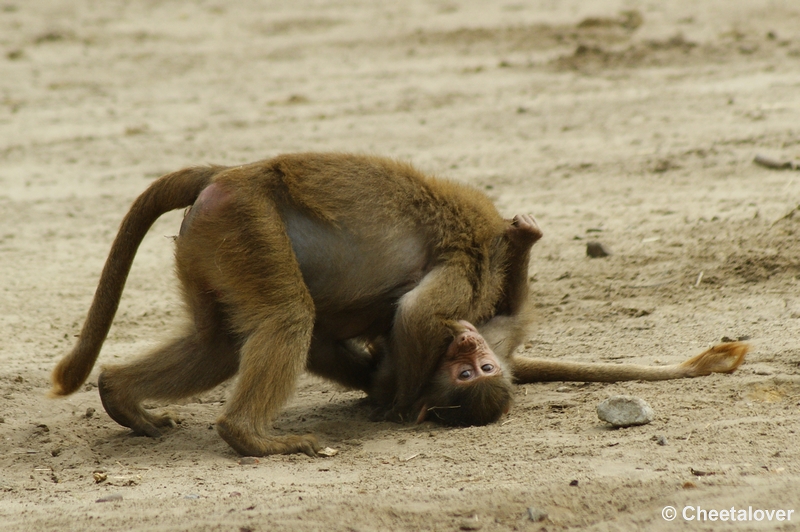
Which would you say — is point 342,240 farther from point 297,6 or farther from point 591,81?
point 297,6

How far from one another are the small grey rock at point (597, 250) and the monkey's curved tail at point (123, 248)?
3492 millimetres

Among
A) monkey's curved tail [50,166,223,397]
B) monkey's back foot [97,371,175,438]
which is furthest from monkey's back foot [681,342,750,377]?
monkey's back foot [97,371,175,438]

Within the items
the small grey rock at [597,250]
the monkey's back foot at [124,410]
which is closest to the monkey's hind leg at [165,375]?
the monkey's back foot at [124,410]

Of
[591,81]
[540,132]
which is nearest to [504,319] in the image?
[540,132]

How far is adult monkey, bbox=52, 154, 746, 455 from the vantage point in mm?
5145

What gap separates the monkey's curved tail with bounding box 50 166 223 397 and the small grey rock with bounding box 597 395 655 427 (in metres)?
2.42

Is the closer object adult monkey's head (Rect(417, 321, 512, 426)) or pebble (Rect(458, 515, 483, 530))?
pebble (Rect(458, 515, 483, 530))

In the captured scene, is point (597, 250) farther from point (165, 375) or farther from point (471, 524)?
point (471, 524)

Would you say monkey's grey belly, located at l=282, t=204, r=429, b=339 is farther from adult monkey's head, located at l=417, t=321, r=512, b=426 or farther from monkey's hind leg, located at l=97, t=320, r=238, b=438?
monkey's hind leg, located at l=97, t=320, r=238, b=438

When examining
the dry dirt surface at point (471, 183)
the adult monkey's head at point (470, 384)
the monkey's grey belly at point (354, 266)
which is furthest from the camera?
the adult monkey's head at point (470, 384)

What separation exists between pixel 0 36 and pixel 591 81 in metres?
9.54

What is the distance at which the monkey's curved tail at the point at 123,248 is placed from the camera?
545cm

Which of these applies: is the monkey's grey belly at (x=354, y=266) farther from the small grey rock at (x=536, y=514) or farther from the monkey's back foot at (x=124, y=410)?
the small grey rock at (x=536, y=514)

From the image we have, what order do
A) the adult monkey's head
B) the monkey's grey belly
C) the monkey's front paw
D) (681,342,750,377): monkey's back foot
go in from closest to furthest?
the monkey's grey belly < the adult monkey's head < (681,342,750,377): monkey's back foot < the monkey's front paw
